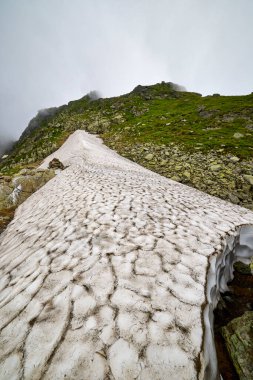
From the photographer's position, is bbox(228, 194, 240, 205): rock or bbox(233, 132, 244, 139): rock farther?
bbox(233, 132, 244, 139): rock

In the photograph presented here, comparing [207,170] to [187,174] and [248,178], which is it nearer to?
[187,174]

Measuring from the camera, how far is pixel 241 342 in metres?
2.75

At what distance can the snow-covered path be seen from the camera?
208cm

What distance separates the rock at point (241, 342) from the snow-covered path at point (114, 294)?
0.41 m

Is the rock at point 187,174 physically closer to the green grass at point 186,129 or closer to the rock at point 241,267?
the green grass at point 186,129

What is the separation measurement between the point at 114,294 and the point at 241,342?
1685 millimetres

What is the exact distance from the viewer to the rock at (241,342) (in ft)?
8.21

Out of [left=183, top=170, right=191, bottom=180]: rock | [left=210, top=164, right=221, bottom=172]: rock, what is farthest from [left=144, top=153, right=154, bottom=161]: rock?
[left=210, top=164, right=221, bottom=172]: rock

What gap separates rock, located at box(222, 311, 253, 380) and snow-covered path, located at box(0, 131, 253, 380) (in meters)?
0.41

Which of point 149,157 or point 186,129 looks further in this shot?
point 186,129

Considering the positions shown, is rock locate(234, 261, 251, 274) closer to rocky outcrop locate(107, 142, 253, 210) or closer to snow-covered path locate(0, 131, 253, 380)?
snow-covered path locate(0, 131, 253, 380)

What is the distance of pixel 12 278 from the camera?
141 inches

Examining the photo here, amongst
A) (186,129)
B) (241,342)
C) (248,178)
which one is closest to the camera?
(241,342)

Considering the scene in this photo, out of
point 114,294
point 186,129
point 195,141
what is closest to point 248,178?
point 195,141
